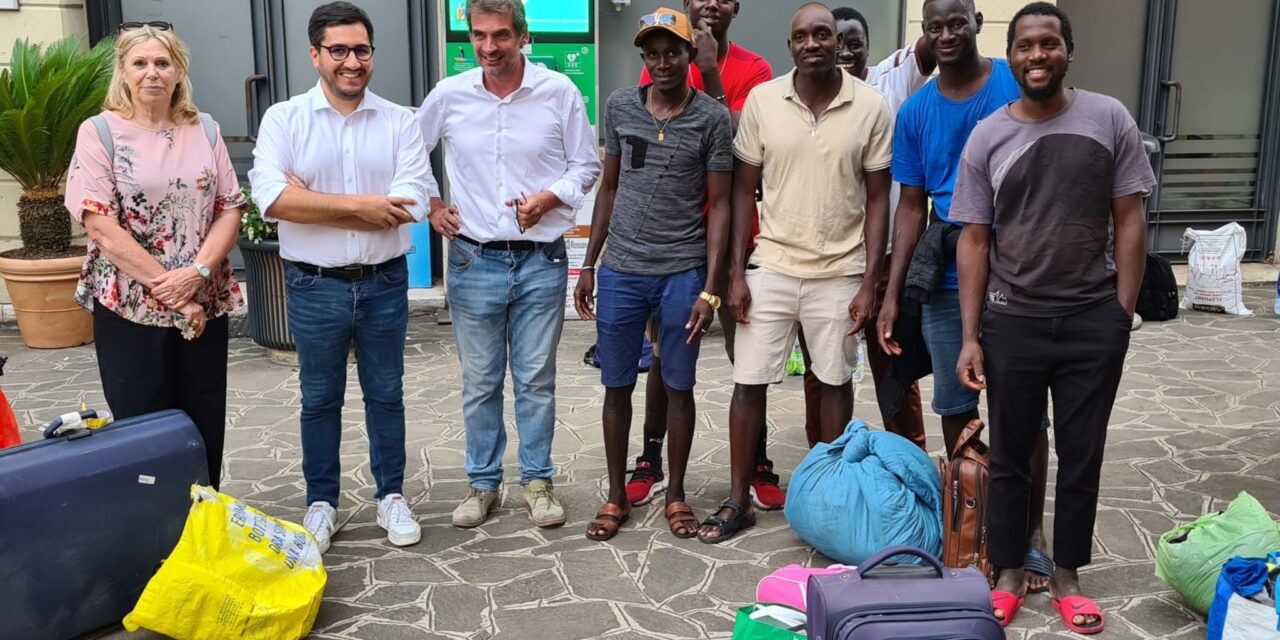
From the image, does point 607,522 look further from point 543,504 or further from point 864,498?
point 864,498

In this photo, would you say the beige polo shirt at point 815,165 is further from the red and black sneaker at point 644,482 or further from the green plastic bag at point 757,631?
the green plastic bag at point 757,631

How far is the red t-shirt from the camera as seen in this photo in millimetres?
4758

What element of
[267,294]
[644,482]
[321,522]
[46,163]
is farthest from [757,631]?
[46,163]

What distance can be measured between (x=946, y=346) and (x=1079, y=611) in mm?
1002

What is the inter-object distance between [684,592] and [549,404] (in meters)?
1.02

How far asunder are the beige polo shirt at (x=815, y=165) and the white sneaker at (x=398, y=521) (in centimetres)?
172

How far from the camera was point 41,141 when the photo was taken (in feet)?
25.3

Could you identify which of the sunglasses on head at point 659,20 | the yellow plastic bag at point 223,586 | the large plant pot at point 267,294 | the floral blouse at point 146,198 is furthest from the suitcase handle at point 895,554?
the large plant pot at point 267,294

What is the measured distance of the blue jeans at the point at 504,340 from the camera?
4504 mm

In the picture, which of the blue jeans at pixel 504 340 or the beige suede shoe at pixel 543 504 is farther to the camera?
the beige suede shoe at pixel 543 504

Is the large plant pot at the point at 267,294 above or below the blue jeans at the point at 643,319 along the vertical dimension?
below

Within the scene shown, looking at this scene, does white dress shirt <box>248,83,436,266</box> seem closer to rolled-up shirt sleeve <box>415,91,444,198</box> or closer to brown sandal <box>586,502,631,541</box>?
rolled-up shirt sleeve <box>415,91,444,198</box>

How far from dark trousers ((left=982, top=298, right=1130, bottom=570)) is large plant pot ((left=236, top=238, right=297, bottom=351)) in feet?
16.1

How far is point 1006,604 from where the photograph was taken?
384cm
